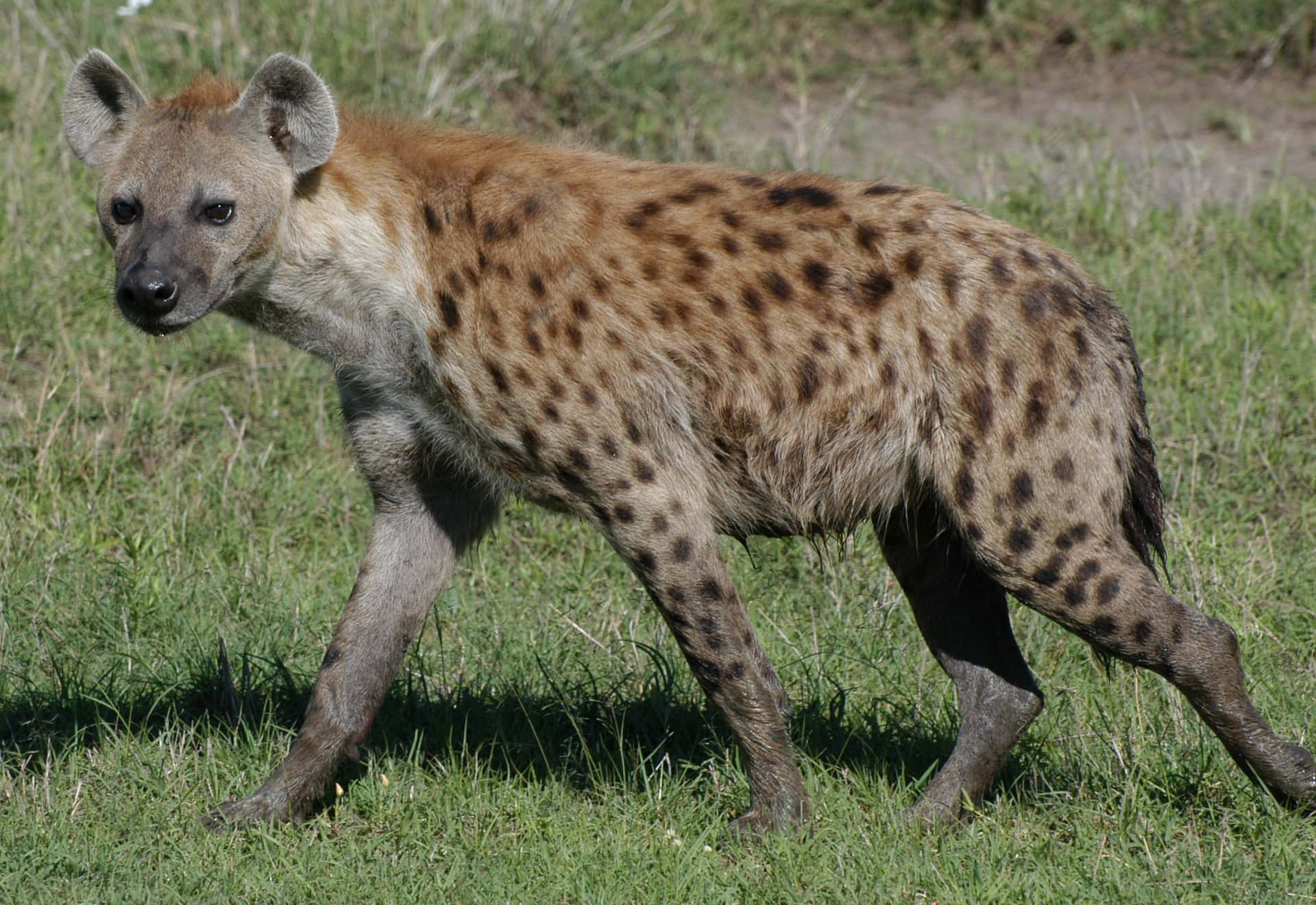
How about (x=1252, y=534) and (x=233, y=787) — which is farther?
(x=1252, y=534)

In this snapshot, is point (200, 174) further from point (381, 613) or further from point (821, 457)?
point (821, 457)

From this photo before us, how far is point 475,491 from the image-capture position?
4000 mm

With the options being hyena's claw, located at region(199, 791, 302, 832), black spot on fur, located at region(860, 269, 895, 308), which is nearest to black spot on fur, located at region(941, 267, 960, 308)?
black spot on fur, located at region(860, 269, 895, 308)

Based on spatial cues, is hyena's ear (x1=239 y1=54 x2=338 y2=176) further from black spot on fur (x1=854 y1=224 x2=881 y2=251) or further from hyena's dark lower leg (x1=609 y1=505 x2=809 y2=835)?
black spot on fur (x1=854 y1=224 x2=881 y2=251)

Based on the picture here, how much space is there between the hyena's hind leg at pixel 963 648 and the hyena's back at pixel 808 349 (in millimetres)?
245

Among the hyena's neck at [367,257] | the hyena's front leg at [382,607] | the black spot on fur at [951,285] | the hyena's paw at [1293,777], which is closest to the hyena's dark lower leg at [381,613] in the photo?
the hyena's front leg at [382,607]

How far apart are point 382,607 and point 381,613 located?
0.04 ft

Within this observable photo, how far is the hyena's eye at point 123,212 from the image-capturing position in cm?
363

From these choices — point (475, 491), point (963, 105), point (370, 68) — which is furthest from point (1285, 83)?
point (475, 491)

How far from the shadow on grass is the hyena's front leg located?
163 mm

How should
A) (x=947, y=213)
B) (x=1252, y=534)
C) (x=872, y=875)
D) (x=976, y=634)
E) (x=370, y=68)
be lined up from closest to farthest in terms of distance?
(x=872, y=875) → (x=947, y=213) → (x=976, y=634) → (x=1252, y=534) → (x=370, y=68)

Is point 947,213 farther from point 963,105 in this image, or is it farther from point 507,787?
point 963,105

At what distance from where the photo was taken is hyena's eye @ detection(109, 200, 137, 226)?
3.63 m

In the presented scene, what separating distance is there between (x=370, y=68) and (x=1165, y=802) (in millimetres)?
4849
